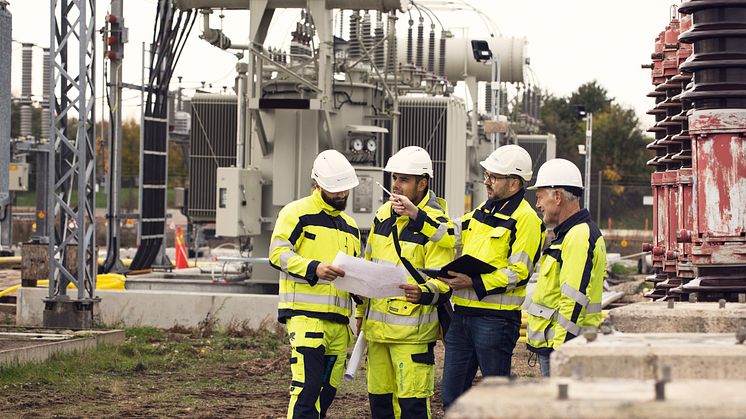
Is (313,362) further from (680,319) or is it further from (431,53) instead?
(431,53)

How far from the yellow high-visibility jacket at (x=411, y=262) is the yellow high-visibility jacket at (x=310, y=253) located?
0.61 feet

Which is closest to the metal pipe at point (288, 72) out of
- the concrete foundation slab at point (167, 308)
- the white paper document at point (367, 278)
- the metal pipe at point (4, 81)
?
the concrete foundation slab at point (167, 308)

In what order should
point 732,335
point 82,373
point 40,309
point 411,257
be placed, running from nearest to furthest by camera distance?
point 732,335
point 411,257
point 82,373
point 40,309

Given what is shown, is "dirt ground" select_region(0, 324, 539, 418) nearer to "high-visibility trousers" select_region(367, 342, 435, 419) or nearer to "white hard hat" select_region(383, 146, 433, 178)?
"high-visibility trousers" select_region(367, 342, 435, 419)

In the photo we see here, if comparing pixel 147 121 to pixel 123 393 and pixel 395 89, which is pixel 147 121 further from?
pixel 123 393

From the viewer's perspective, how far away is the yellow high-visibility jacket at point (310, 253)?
8.62 m

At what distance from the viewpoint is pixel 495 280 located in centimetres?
843

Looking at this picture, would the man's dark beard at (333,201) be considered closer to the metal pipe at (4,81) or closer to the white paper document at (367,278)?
the white paper document at (367,278)

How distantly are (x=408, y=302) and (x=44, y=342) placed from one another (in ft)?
22.8

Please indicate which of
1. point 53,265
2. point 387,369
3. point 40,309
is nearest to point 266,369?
point 53,265

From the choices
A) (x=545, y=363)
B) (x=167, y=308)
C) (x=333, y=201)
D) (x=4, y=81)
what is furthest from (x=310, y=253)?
(x=167, y=308)

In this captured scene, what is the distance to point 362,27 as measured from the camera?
2142cm

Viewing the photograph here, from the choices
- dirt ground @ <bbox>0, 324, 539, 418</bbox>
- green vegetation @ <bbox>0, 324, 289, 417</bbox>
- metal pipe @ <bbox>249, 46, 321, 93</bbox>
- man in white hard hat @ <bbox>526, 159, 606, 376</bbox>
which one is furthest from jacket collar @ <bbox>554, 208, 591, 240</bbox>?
metal pipe @ <bbox>249, 46, 321, 93</bbox>

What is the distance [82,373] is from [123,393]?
1217 mm
